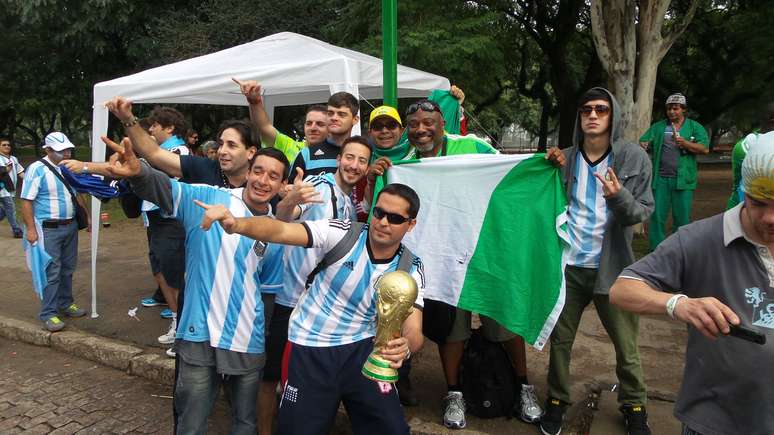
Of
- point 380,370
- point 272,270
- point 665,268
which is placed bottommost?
point 380,370

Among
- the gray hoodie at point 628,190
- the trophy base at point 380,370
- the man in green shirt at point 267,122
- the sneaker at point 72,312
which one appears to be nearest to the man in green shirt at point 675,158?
the gray hoodie at point 628,190

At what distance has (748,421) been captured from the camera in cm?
186

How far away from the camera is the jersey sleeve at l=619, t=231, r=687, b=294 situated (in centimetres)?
200

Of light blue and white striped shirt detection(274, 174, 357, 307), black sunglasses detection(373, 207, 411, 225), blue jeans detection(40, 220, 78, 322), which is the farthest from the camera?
blue jeans detection(40, 220, 78, 322)

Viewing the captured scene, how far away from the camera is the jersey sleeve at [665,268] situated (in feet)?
6.56

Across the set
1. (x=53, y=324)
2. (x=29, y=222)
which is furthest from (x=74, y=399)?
(x=29, y=222)

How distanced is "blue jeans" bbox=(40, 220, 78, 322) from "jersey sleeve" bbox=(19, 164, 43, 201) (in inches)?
14.7

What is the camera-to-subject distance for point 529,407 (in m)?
3.69

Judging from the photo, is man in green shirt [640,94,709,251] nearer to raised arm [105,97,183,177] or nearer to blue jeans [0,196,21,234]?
raised arm [105,97,183,177]

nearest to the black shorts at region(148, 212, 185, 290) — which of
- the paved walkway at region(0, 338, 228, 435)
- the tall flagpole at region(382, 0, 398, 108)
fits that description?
the paved walkway at region(0, 338, 228, 435)

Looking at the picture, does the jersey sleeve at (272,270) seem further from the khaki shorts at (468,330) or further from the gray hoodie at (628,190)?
the gray hoodie at (628,190)

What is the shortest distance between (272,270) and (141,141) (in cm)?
112

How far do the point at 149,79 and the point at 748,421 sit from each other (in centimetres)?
587

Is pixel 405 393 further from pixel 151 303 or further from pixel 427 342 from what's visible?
pixel 151 303
